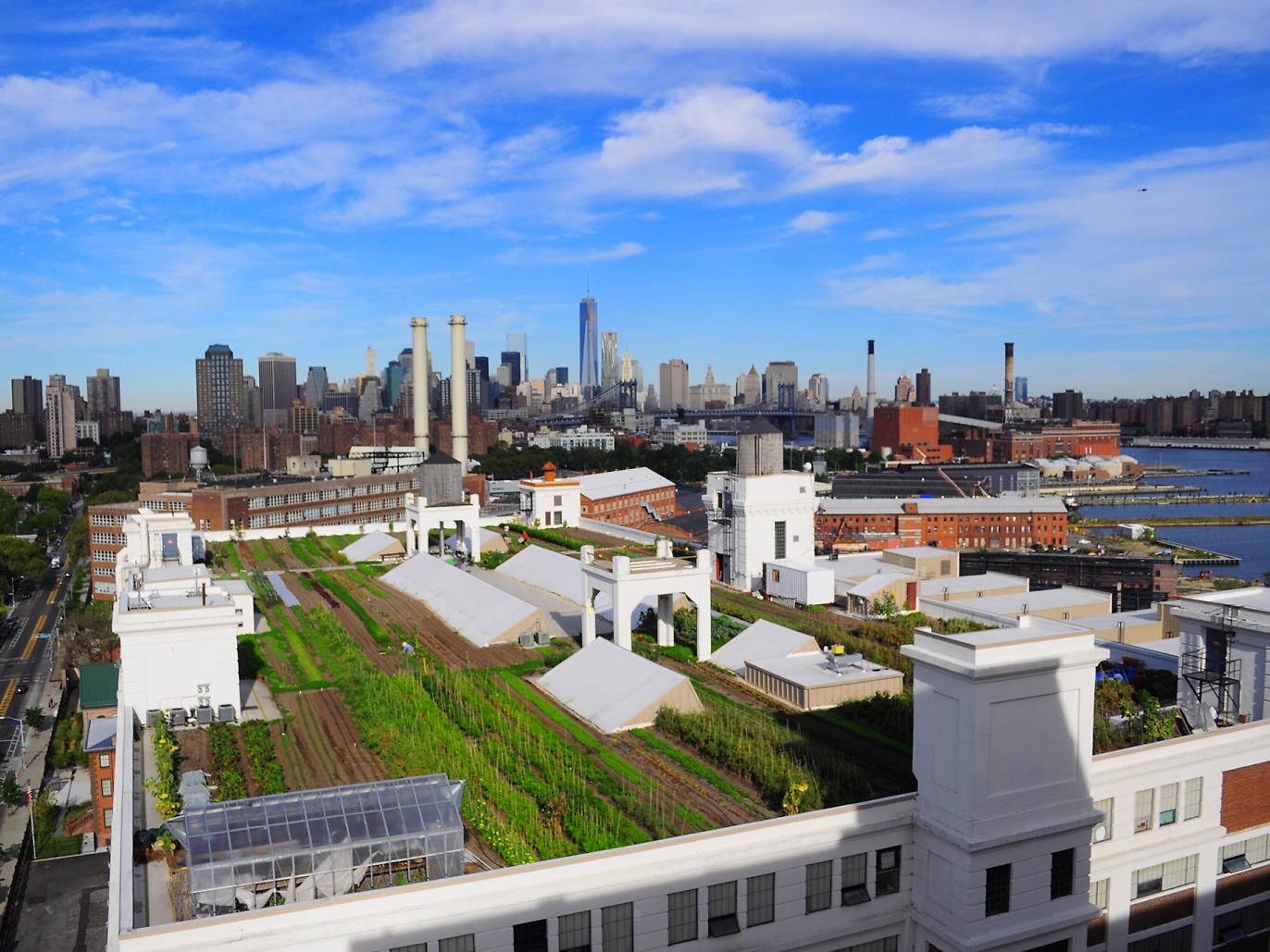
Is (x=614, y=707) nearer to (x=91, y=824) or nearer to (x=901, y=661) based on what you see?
(x=901, y=661)

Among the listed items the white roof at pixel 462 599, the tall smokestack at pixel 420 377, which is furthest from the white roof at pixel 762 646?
the tall smokestack at pixel 420 377

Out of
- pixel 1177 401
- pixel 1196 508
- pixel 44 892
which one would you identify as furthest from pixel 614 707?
pixel 1177 401

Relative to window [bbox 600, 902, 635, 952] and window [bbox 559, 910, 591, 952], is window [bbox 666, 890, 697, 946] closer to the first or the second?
window [bbox 600, 902, 635, 952]

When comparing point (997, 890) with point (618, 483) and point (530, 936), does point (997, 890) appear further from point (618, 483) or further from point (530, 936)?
point (618, 483)

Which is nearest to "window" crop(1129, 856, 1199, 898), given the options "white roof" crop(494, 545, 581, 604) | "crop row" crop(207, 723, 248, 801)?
"crop row" crop(207, 723, 248, 801)

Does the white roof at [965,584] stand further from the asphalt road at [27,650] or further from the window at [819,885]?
the asphalt road at [27,650]
